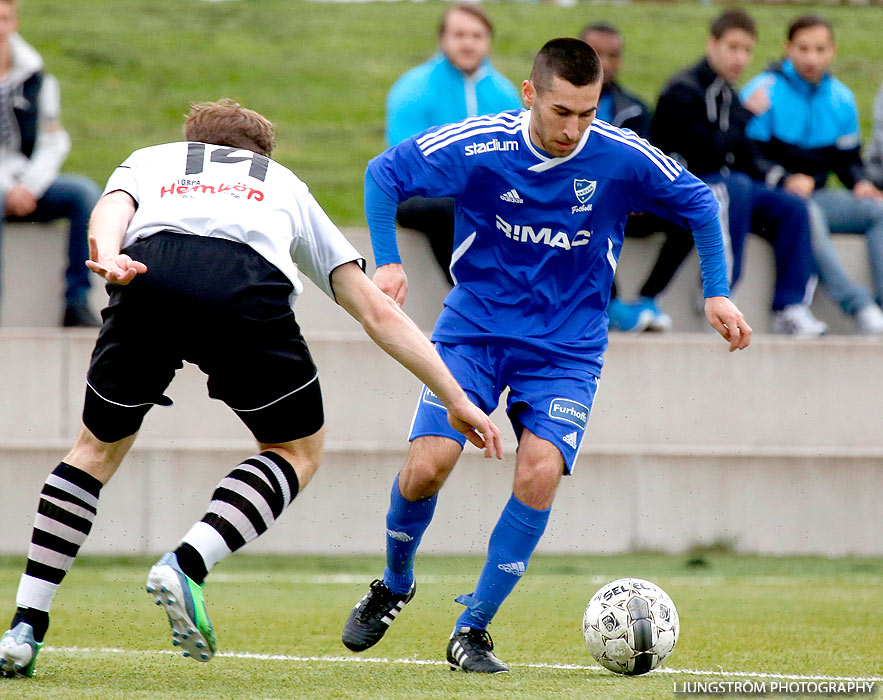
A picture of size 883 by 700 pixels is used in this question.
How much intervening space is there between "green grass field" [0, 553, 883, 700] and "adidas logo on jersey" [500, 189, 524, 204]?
68.0 inches

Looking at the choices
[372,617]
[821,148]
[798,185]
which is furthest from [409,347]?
[821,148]

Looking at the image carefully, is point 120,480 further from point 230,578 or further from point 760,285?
point 760,285

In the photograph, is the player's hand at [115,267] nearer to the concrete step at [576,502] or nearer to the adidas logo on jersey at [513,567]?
the adidas logo on jersey at [513,567]

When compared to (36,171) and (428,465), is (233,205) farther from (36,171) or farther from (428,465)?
(36,171)

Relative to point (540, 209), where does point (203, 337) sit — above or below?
below

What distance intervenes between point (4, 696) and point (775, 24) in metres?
18.9

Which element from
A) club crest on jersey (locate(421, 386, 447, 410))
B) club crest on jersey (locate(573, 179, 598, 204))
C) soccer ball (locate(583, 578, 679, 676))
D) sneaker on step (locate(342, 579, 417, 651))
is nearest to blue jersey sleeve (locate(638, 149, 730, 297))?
club crest on jersey (locate(573, 179, 598, 204))

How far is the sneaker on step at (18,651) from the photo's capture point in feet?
13.3

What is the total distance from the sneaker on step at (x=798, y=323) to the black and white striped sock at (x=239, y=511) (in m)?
5.66

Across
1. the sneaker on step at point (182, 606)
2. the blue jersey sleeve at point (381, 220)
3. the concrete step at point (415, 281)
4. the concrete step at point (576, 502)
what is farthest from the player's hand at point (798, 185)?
the sneaker on step at point (182, 606)

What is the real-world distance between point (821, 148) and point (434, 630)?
522 cm

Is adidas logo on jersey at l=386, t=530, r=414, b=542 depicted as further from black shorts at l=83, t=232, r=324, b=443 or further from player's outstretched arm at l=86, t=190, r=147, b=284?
player's outstretched arm at l=86, t=190, r=147, b=284

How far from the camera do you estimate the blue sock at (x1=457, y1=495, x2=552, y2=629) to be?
474 centimetres

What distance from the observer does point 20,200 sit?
28.1ft
